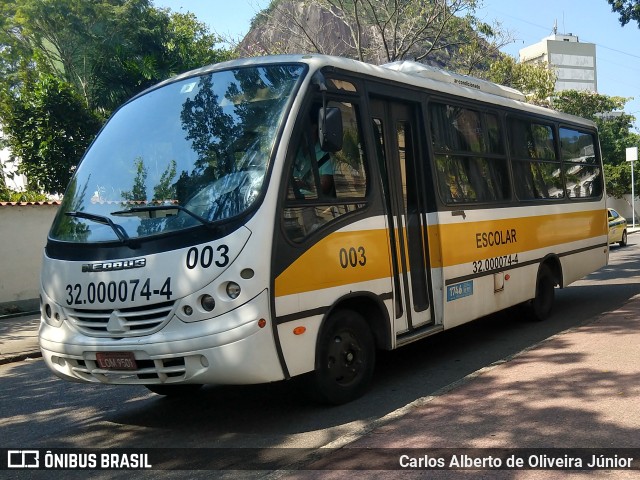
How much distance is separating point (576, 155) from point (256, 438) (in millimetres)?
8476

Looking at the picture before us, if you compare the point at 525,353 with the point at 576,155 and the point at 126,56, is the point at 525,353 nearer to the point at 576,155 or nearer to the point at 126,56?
the point at 576,155

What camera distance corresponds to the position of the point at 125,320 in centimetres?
517

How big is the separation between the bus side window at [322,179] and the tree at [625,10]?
1484cm

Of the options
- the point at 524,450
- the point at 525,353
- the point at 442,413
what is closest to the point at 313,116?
the point at 442,413

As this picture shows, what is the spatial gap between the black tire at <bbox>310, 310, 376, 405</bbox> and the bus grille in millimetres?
1251

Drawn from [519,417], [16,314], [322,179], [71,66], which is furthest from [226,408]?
[71,66]

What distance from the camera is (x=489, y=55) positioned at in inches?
877

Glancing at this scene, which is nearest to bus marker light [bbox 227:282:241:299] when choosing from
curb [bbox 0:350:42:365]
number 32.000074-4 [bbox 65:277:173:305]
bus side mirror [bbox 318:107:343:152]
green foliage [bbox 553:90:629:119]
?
number 32.000074-4 [bbox 65:277:173:305]

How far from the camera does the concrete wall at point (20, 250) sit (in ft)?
48.4

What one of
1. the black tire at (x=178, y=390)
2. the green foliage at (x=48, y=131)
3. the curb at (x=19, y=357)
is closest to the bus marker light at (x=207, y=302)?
the black tire at (x=178, y=390)

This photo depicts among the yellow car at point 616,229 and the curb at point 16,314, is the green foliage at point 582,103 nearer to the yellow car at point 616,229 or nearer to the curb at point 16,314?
the yellow car at point 616,229

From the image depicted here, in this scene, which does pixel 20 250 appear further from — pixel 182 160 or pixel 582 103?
pixel 582 103

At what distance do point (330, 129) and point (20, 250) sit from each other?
1161cm

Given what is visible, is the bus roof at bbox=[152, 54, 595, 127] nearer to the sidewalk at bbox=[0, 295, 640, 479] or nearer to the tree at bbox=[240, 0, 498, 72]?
the sidewalk at bbox=[0, 295, 640, 479]
